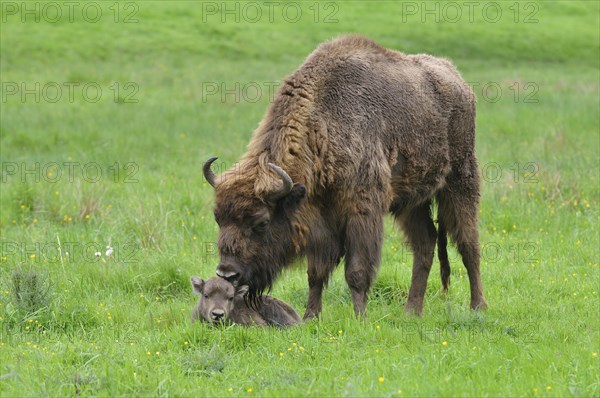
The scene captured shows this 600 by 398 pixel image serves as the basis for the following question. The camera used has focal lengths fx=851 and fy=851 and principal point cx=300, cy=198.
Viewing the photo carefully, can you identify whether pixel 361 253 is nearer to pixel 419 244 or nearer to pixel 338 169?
pixel 338 169

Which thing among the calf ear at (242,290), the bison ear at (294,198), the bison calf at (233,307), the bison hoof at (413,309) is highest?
the bison ear at (294,198)

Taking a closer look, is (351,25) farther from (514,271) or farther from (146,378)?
(146,378)

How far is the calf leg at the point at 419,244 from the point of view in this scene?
896 cm

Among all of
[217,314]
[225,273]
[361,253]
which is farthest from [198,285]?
[361,253]

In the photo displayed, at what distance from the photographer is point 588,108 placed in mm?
20750

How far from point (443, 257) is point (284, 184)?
291cm

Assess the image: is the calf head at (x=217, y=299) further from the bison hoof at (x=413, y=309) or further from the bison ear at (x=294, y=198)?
the bison hoof at (x=413, y=309)

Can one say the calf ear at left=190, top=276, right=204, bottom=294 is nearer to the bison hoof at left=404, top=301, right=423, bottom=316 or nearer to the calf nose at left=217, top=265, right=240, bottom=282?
the calf nose at left=217, top=265, right=240, bottom=282

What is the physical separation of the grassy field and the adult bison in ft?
1.56

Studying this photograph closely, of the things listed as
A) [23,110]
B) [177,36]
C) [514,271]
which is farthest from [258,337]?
[177,36]

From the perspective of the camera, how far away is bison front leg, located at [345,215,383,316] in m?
7.75

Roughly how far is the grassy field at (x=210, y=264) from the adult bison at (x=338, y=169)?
1.56 ft

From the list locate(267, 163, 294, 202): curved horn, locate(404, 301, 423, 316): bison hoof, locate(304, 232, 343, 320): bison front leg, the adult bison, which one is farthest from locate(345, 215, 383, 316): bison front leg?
locate(404, 301, 423, 316): bison hoof

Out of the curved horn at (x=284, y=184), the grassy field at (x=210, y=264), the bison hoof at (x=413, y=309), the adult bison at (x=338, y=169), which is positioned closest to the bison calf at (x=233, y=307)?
the adult bison at (x=338, y=169)
